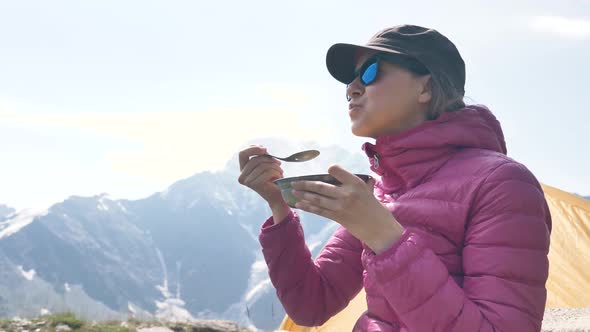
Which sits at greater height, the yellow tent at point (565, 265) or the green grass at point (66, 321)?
the green grass at point (66, 321)

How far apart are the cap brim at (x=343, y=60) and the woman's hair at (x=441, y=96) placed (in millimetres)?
337

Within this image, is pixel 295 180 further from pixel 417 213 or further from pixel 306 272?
pixel 306 272

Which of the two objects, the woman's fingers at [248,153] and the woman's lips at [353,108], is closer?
the woman's lips at [353,108]

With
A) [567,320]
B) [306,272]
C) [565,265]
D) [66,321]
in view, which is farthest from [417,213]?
[66,321]

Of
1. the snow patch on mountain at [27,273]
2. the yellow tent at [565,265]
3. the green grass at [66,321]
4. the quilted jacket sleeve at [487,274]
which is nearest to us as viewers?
the quilted jacket sleeve at [487,274]

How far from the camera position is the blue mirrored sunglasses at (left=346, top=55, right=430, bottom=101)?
1.99 metres

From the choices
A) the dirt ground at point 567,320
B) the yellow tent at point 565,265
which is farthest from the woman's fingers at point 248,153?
the yellow tent at point 565,265

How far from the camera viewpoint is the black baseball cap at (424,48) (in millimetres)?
1970

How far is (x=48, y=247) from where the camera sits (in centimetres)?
18950

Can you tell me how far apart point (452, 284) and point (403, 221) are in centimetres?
36

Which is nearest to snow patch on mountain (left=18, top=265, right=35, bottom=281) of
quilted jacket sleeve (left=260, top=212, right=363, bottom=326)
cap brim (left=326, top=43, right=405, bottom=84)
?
quilted jacket sleeve (left=260, top=212, right=363, bottom=326)

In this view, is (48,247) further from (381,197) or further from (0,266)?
(381,197)

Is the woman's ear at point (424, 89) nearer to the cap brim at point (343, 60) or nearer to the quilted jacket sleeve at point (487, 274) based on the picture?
the cap brim at point (343, 60)

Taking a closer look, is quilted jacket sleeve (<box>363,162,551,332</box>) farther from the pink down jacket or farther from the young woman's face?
the young woman's face
